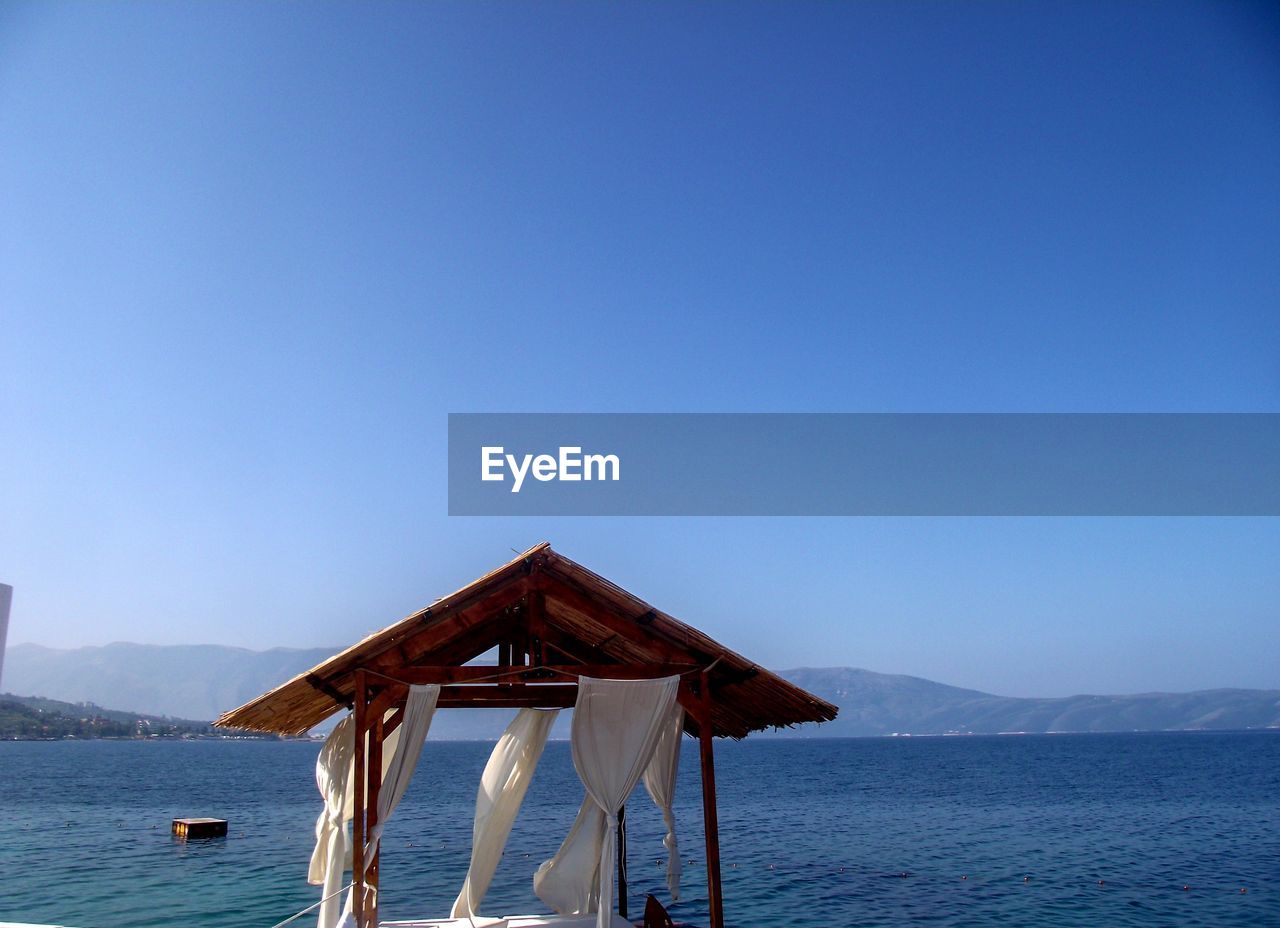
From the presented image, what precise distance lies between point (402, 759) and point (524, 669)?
0.95 metres

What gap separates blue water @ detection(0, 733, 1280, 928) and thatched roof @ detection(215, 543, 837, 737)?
7.93 meters

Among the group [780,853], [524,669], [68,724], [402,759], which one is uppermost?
[524,669]

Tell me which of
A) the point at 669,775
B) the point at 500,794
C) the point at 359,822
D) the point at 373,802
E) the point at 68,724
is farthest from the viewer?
the point at 68,724

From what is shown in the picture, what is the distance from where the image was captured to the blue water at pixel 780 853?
1516cm

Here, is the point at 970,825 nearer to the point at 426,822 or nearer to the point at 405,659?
the point at 426,822

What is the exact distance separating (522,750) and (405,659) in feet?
6.71

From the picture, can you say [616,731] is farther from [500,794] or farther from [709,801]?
[500,794]

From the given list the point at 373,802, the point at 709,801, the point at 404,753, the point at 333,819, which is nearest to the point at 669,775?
the point at 709,801

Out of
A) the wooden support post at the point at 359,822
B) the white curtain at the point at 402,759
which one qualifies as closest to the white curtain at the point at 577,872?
the white curtain at the point at 402,759

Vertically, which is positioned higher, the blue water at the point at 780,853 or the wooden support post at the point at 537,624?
the wooden support post at the point at 537,624

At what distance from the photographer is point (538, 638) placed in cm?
621

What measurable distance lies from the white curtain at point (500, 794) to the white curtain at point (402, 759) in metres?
1.45

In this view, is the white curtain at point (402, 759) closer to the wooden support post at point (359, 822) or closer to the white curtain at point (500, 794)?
the wooden support post at point (359, 822)

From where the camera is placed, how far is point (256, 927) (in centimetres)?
1348
